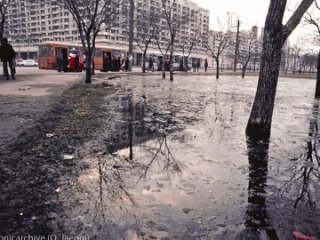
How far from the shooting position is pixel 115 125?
6.90 meters

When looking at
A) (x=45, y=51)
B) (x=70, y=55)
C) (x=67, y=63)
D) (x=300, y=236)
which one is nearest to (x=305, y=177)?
(x=300, y=236)

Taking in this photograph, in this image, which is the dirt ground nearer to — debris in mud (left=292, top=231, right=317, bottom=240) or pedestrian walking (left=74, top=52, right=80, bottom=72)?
debris in mud (left=292, top=231, right=317, bottom=240)

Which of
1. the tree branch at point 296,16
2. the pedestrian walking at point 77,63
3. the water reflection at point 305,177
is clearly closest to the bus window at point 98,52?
the pedestrian walking at point 77,63

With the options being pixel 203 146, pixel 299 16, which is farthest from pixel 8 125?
pixel 299 16

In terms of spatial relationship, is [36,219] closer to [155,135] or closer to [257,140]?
[155,135]

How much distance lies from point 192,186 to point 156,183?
16.7 inches

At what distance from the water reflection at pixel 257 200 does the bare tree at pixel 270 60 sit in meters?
1.02

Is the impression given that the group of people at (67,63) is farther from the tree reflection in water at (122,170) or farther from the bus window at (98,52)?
the tree reflection in water at (122,170)

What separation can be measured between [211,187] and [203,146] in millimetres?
1903

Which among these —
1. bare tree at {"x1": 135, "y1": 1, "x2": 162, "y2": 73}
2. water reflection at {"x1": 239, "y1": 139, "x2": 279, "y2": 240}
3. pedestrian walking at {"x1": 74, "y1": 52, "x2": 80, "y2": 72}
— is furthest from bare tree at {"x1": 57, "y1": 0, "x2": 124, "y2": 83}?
bare tree at {"x1": 135, "y1": 1, "x2": 162, "y2": 73}

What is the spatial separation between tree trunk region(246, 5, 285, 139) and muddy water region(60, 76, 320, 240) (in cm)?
39

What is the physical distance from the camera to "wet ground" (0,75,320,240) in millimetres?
2688

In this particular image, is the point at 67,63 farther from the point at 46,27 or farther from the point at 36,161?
the point at 46,27

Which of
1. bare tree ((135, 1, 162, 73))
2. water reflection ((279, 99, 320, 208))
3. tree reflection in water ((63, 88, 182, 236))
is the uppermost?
bare tree ((135, 1, 162, 73))
